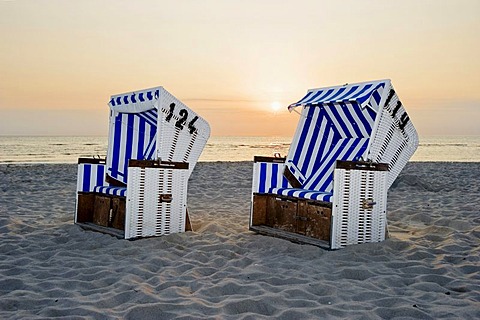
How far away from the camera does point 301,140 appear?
22.5 ft

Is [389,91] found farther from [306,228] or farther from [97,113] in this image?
[97,113]

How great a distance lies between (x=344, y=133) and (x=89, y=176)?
3412 mm

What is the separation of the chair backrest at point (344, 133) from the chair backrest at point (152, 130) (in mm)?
1249

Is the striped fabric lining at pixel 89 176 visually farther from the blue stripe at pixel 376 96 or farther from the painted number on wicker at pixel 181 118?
the blue stripe at pixel 376 96

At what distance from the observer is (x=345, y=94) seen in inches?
224

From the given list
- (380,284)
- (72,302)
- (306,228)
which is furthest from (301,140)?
(72,302)

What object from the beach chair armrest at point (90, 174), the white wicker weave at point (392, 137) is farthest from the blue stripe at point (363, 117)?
the beach chair armrest at point (90, 174)

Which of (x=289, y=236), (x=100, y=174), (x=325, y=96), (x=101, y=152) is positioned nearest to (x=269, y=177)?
(x=289, y=236)

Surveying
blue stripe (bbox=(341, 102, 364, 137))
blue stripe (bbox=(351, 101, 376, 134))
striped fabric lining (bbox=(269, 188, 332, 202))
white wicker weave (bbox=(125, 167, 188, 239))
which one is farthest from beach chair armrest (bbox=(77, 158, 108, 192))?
blue stripe (bbox=(351, 101, 376, 134))

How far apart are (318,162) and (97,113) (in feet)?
165

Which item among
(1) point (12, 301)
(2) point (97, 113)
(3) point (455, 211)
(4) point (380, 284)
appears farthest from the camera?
(2) point (97, 113)

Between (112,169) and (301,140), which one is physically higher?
(301,140)

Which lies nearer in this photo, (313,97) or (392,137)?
(392,137)

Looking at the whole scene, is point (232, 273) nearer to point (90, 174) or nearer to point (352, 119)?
point (352, 119)
